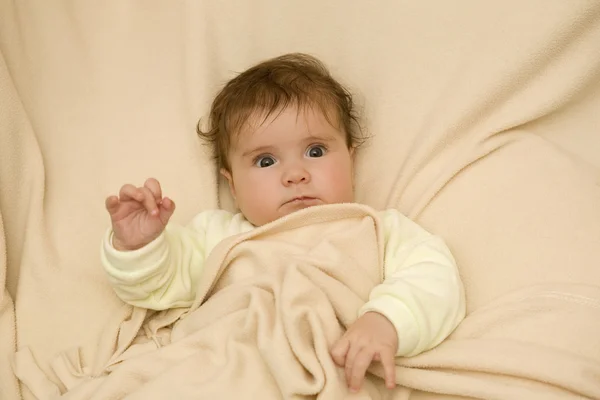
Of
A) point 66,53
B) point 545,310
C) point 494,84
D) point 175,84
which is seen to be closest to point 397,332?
point 545,310

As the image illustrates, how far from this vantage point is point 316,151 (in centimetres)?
128

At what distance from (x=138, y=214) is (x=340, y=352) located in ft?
1.34

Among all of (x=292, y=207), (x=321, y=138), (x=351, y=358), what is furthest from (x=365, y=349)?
(x=321, y=138)

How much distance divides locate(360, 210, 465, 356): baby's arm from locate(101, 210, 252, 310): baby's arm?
0.30m

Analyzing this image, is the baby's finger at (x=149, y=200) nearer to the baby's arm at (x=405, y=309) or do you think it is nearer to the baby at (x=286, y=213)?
the baby at (x=286, y=213)

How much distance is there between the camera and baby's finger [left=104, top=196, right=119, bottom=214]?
107cm

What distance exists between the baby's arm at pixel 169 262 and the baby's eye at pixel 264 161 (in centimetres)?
12

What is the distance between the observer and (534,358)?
96 centimetres

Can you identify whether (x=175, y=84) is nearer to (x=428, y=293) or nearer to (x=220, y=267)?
(x=220, y=267)

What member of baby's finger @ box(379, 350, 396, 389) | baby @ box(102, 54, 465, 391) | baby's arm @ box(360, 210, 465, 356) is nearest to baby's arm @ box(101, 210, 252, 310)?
baby @ box(102, 54, 465, 391)

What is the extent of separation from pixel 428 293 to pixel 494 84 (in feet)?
1.44

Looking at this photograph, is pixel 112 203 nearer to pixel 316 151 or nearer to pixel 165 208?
pixel 165 208

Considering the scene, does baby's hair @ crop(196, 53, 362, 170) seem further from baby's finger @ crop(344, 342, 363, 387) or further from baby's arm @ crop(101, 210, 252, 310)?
baby's finger @ crop(344, 342, 363, 387)

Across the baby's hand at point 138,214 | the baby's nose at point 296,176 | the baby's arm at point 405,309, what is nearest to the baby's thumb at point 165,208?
the baby's hand at point 138,214
